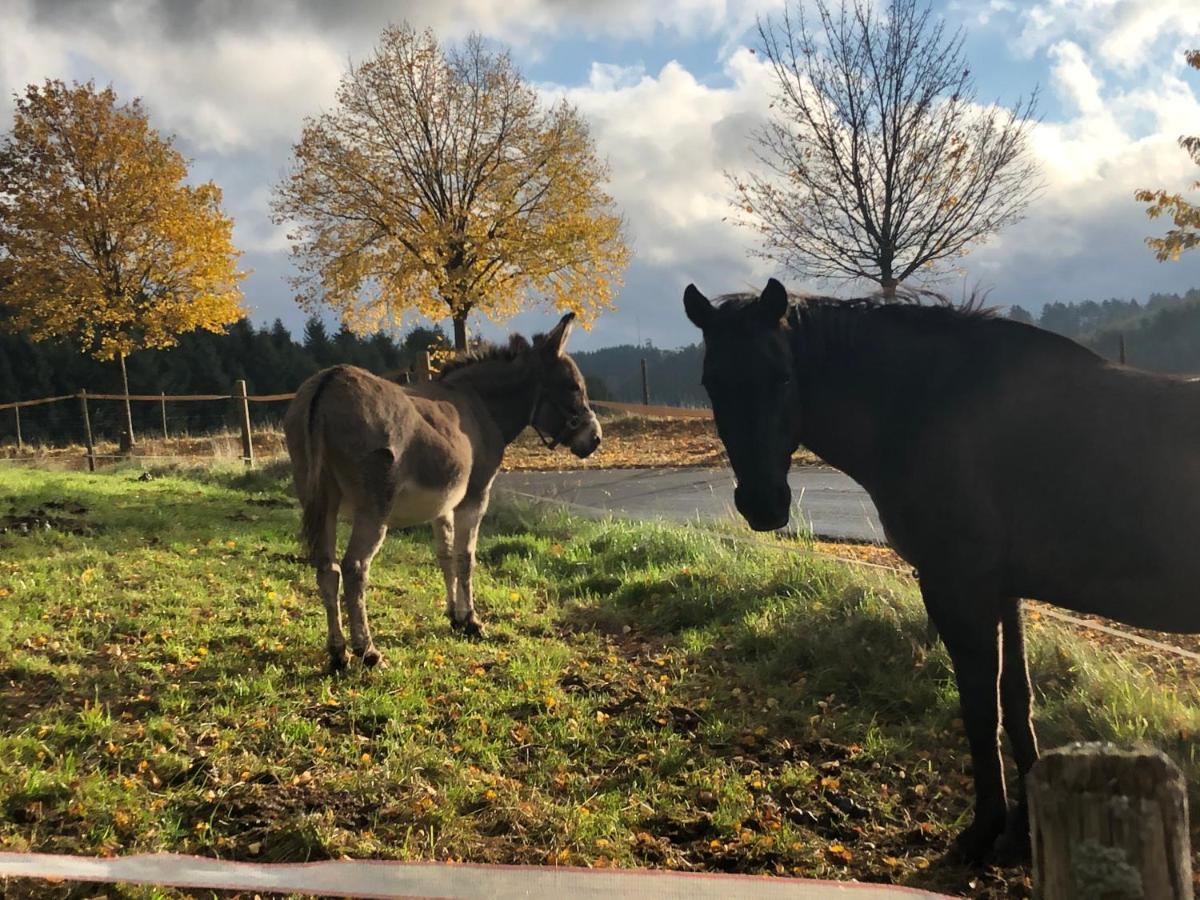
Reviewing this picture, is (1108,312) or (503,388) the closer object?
(503,388)

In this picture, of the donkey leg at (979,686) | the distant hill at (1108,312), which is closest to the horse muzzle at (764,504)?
the donkey leg at (979,686)

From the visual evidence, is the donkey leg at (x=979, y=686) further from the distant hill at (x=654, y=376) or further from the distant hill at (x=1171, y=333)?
the distant hill at (x=1171, y=333)

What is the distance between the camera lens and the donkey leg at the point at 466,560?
583 cm

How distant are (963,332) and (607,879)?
2.35m

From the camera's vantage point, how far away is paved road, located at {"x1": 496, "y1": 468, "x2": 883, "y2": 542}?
409 inches

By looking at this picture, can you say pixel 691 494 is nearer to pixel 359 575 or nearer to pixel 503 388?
pixel 503 388

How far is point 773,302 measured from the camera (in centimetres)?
296

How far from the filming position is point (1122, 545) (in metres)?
2.62

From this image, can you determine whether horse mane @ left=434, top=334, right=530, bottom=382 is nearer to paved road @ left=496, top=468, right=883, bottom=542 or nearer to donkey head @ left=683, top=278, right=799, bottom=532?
paved road @ left=496, top=468, right=883, bottom=542

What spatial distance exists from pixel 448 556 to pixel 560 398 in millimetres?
1762

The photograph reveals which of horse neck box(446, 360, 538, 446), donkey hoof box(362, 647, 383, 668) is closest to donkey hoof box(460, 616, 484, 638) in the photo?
donkey hoof box(362, 647, 383, 668)

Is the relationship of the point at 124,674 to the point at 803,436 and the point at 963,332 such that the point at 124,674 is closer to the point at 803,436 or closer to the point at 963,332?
the point at 803,436

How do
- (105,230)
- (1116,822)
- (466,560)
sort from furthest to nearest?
(105,230)
(466,560)
(1116,822)

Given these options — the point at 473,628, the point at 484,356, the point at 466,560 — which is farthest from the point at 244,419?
the point at 473,628
